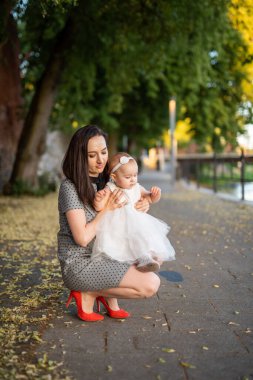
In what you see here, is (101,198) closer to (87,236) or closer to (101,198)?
(101,198)

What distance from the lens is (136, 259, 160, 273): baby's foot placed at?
156 inches

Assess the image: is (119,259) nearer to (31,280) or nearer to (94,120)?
(31,280)

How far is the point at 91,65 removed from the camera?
59.8ft

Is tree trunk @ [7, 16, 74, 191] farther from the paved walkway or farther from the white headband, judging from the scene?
the white headband

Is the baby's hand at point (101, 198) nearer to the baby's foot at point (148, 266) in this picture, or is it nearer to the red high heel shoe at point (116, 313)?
the baby's foot at point (148, 266)

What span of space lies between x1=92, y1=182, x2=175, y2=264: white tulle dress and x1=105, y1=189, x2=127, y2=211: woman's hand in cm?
4

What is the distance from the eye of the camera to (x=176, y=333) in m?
4.02

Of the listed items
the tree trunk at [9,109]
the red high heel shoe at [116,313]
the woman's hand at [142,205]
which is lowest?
the red high heel shoe at [116,313]

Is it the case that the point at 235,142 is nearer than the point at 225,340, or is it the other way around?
the point at 225,340

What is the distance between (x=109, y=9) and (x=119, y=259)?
1032cm

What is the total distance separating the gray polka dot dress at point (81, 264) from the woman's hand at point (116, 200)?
244 millimetres

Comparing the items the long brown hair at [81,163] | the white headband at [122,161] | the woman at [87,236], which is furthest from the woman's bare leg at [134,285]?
the white headband at [122,161]

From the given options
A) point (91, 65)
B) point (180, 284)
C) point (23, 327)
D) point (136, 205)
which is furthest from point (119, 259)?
point (91, 65)

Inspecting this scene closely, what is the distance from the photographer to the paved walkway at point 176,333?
10.9 ft
